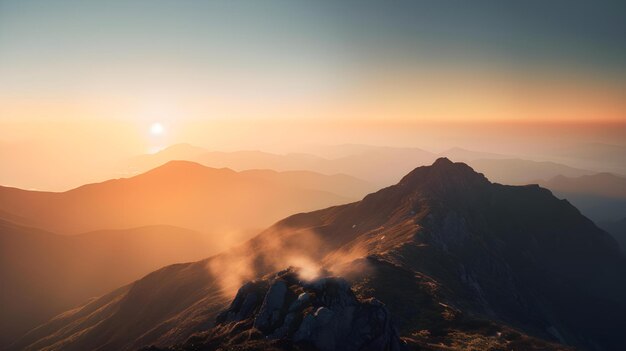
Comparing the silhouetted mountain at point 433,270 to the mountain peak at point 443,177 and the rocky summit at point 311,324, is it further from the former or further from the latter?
the rocky summit at point 311,324

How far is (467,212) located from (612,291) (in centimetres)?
7766

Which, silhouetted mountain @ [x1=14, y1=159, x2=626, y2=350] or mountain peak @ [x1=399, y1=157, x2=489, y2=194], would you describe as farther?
mountain peak @ [x1=399, y1=157, x2=489, y2=194]

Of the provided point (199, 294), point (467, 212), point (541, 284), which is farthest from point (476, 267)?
point (199, 294)

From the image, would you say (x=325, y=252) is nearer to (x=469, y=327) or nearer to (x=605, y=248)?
(x=469, y=327)

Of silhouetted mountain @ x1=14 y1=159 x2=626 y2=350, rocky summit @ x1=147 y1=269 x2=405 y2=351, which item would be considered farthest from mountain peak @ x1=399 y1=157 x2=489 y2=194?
rocky summit @ x1=147 y1=269 x2=405 y2=351

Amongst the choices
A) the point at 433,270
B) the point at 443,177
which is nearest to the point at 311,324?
the point at 433,270

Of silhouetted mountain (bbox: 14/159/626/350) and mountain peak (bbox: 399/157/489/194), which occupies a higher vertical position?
mountain peak (bbox: 399/157/489/194)

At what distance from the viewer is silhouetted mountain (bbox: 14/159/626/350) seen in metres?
75.2

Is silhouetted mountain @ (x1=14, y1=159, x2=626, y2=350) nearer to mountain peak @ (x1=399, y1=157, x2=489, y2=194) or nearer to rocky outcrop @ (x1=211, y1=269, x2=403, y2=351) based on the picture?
mountain peak @ (x1=399, y1=157, x2=489, y2=194)

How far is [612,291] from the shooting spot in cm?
15450

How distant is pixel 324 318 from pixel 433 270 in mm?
58515

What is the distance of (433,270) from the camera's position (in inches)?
3551

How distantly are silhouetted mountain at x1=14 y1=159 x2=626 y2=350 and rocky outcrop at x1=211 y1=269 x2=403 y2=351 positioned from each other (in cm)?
652

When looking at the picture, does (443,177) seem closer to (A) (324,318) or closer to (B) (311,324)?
(A) (324,318)
